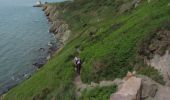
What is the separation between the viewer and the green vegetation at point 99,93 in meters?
28.5

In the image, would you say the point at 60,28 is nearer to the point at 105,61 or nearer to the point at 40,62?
the point at 40,62

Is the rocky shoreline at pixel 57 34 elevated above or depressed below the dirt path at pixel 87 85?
above

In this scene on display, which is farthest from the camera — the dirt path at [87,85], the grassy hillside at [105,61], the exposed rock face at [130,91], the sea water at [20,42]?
the sea water at [20,42]

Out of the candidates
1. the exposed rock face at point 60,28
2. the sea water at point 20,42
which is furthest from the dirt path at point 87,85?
the exposed rock face at point 60,28

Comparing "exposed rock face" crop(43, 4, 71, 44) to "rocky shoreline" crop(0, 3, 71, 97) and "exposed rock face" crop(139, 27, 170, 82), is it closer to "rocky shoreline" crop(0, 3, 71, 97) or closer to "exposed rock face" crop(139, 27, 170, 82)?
"rocky shoreline" crop(0, 3, 71, 97)

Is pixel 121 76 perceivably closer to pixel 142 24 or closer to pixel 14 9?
pixel 142 24

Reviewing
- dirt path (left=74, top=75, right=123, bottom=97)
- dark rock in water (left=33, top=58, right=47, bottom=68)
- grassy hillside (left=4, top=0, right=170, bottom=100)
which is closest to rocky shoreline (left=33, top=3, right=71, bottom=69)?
dark rock in water (left=33, top=58, right=47, bottom=68)

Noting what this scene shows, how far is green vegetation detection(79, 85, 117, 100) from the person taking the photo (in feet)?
93.5

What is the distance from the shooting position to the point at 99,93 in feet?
96.5

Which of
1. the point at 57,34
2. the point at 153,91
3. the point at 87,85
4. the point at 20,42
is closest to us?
the point at 153,91

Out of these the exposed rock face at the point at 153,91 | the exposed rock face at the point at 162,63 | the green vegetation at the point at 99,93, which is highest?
the exposed rock face at the point at 162,63

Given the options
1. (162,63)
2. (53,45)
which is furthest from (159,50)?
(53,45)

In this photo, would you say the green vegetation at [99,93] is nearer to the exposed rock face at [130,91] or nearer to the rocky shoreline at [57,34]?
the exposed rock face at [130,91]

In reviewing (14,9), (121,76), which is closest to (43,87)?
(121,76)
